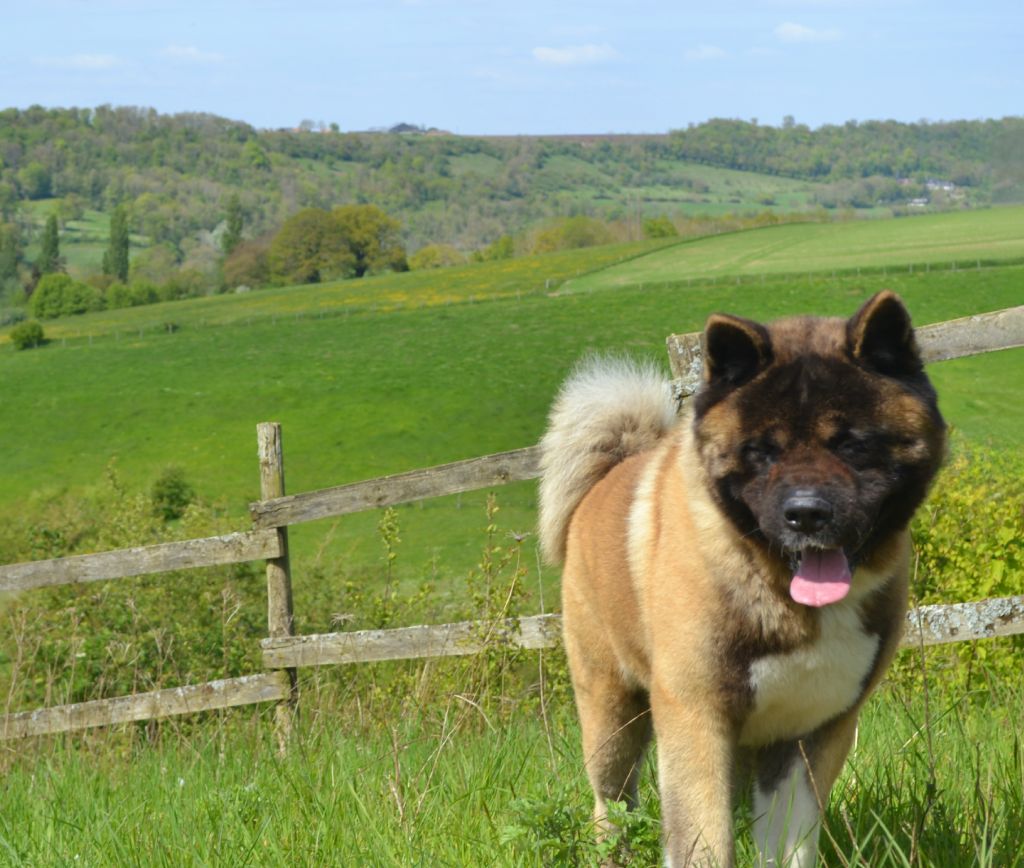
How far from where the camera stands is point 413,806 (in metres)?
2.90

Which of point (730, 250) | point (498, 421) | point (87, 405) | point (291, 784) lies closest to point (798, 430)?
point (291, 784)

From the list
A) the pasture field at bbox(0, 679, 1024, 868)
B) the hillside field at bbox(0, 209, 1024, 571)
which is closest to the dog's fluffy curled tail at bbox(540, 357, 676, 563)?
the pasture field at bbox(0, 679, 1024, 868)

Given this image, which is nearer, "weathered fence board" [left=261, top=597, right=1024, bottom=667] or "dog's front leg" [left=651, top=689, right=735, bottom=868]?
"dog's front leg" [left=651, top=689, right=735, bottom=868]

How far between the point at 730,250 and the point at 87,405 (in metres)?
55.9

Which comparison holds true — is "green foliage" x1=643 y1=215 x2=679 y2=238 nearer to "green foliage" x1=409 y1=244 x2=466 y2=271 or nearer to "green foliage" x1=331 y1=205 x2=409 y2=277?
"green foliage" x1=409 y1=244 x2=466 y2=271

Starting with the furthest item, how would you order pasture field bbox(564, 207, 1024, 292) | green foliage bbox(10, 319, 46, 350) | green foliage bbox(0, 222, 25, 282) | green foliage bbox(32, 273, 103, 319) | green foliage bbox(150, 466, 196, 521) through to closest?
1. green foliage bbox(0, 222, 25, 282)
2. green foliage bbox(32, 273, 103, 319)
3. green foliage bbox(10, 319, 46, 350)
4. pasture field bbox(564, 207, 1024, 292)
5. green foliage bbox(150, 466, 196, 521)

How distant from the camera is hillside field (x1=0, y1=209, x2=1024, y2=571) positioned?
1934 inches

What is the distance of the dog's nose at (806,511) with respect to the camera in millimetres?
2785

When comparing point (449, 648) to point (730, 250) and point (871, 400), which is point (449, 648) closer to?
point (871, 400)

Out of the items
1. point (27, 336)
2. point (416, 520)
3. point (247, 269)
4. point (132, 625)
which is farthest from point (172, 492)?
point (247, 269)

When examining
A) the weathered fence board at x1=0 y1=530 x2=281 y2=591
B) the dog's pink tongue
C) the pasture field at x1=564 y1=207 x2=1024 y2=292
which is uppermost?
the pasture field at x1=564 y1=207 x2=1024 y2=292

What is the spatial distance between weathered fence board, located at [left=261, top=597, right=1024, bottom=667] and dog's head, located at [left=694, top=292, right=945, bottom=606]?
1.69 metres

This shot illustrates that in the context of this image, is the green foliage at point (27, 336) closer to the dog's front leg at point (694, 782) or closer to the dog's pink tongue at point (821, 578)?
the dog's front leg at point (694, 782)

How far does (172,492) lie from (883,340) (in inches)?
1727
